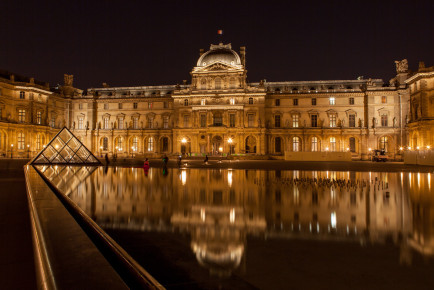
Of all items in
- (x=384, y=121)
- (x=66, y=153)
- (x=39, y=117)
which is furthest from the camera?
(x=39, y=117)

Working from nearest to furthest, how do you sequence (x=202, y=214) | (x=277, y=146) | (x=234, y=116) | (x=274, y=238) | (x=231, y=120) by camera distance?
1. (x=274, y=238)
2. (x=202, y=214)
3. (x=234, y=116)
4. (x=231, y=120)
5. (x=277, y=146)

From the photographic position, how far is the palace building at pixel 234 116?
49719 mm

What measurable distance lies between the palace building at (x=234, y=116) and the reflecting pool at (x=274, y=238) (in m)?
38.3

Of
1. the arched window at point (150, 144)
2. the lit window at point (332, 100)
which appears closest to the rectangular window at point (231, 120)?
the arched window at point (150, 144)

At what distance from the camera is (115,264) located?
3.44m

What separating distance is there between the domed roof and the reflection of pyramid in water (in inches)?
1066

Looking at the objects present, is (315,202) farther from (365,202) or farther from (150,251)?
(150,251)

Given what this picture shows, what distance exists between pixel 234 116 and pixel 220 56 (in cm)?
1124

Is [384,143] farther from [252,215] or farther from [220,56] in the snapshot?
[252,215]

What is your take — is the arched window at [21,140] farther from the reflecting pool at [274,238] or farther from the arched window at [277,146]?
the reflecting pool at [274,238]

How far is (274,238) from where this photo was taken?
226 inches

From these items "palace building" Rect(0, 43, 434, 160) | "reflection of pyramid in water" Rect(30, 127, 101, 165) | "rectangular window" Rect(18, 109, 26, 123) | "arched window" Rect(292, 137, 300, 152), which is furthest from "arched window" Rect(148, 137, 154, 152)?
"arched window" Rect(292, 137, 300, 152)

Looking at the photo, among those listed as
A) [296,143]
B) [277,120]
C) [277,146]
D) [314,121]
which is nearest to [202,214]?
[277,146]

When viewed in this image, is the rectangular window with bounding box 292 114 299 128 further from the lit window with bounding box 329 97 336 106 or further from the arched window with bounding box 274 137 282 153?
the lit window with bounding box 329 97 336 106
